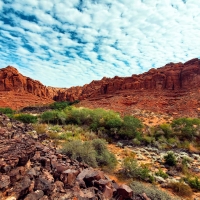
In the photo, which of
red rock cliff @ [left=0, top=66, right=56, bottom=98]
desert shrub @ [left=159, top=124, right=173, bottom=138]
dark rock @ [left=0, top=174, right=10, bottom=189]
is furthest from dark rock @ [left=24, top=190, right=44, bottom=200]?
red rock cliff @ [left=0, top=66, right=56, bottom=98]

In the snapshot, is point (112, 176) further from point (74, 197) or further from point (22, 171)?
point (22, 171)

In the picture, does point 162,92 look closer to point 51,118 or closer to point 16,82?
point 51,118

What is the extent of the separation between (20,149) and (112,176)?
15.8ft

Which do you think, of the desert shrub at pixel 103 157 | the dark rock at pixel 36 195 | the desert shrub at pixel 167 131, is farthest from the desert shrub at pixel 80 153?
the desert shrub at pixel 167 131

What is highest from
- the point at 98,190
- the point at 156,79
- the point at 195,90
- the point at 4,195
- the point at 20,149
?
the point at 156,79

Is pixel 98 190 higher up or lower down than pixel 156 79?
lower down

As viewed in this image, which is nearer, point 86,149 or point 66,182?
point 66,182

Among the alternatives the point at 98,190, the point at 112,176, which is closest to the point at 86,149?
the point at 112,176

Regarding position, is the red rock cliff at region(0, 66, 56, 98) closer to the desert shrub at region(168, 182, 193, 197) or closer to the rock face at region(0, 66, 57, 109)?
the rock face at region(0, 66, 57, 109)

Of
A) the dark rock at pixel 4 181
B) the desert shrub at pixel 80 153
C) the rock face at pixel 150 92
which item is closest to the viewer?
the dark rock at pixel 4 181

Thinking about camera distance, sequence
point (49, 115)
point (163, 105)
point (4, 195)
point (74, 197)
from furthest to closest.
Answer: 1. point (163, 105)
2. point (49, 115)
3. point (74, 197)
4. point (4, 195)

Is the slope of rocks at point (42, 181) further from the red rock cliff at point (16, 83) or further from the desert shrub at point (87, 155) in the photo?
the red rock cliff at point (16, 83)

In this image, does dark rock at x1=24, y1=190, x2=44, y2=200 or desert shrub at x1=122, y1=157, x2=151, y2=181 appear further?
desert shrub at x1=122, y1=157, x2=151, y2=181

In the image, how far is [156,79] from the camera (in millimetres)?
49094
